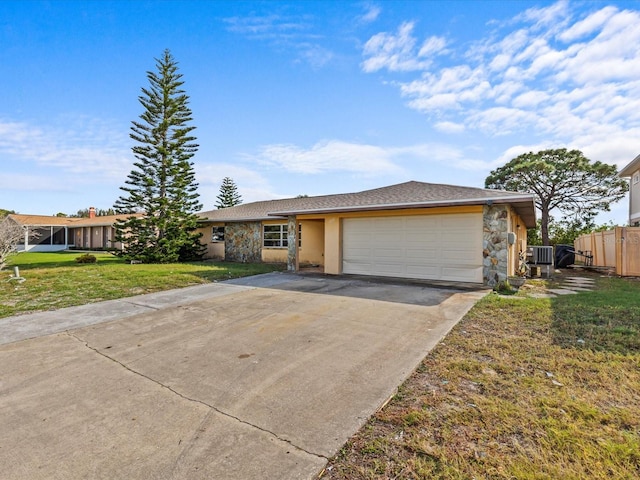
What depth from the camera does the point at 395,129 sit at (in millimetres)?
12430

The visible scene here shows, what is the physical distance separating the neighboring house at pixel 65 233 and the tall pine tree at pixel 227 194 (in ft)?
47.4

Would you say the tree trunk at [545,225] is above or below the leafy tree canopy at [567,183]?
below

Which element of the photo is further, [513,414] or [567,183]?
[567,183]

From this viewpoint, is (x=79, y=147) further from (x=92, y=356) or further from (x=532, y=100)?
(x=532, y=100)

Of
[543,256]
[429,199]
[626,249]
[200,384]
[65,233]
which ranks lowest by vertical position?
[200,384]

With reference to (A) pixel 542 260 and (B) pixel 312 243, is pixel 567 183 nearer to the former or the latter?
(A) pixel 542 260

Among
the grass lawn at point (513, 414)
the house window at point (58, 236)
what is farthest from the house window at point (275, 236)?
the house window at point (58, 236)

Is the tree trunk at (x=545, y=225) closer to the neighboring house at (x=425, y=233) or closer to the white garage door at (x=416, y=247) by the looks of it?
the neighboring house at (x=425, y=233)

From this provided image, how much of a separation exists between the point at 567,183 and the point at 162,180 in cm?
2852

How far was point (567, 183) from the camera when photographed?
79.4 feet

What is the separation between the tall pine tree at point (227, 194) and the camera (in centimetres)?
4183

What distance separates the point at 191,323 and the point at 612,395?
A: 5.85m

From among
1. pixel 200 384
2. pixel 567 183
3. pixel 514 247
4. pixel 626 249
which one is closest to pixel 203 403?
pixel 200 384

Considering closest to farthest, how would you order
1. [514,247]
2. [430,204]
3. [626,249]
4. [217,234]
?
1. [430,204]
2. [514,247]
3. [626,249]
4. [217,234]
